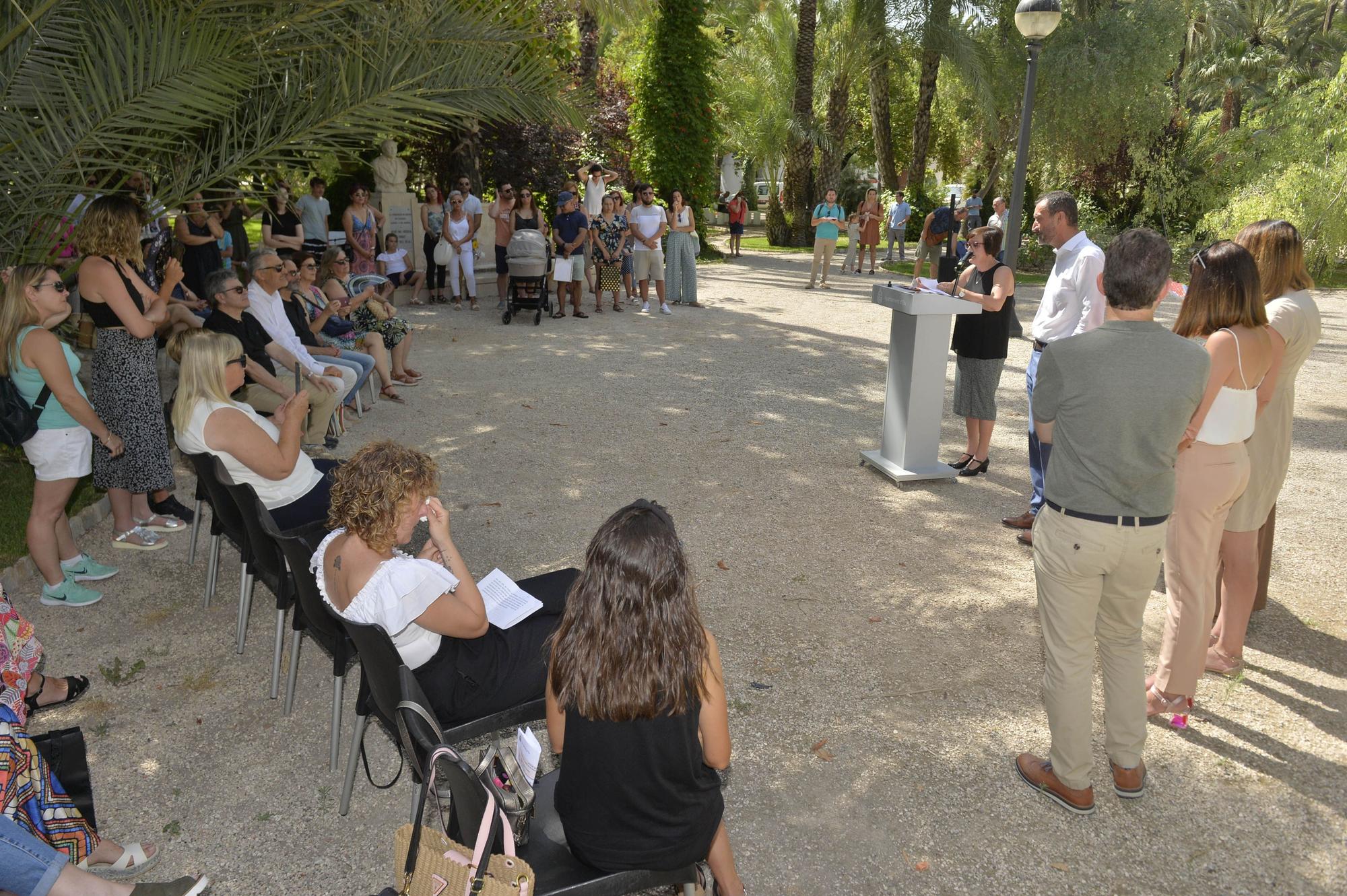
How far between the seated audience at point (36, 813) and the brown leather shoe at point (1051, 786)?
3.03m

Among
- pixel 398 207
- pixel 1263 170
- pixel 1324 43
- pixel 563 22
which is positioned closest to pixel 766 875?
pixel 398 207

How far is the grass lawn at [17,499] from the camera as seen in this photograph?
520 cm

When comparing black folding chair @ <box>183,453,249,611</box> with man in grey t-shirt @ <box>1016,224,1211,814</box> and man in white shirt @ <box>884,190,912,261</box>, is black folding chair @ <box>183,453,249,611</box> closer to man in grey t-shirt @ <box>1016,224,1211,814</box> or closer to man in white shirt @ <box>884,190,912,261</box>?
man in grey t-shirt @ <box>1016,224,1211,814</box>

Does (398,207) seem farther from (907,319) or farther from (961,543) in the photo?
(961,543)

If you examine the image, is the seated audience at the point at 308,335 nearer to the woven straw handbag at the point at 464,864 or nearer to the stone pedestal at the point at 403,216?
the woven straw handbag at the point at 464,864

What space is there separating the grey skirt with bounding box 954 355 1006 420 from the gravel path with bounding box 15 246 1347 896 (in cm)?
53

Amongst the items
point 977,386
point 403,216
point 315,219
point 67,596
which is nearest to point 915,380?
point 977,386

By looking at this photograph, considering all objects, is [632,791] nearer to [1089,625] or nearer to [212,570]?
[1089,625]

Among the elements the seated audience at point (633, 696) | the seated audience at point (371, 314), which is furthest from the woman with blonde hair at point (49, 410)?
the seated audience at point (633, 696)

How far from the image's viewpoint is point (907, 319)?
6.38 m

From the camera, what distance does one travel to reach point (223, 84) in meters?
5.93

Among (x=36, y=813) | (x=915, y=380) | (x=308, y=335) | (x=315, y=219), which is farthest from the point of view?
(x=315, y=219)

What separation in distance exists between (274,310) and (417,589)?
15.1 feet

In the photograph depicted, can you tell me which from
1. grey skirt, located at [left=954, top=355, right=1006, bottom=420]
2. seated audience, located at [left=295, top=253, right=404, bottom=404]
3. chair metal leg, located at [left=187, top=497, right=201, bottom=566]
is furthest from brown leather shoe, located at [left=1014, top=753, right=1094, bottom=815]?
seated audience, located at [left=295, top=253, right=404, bottom=404]
